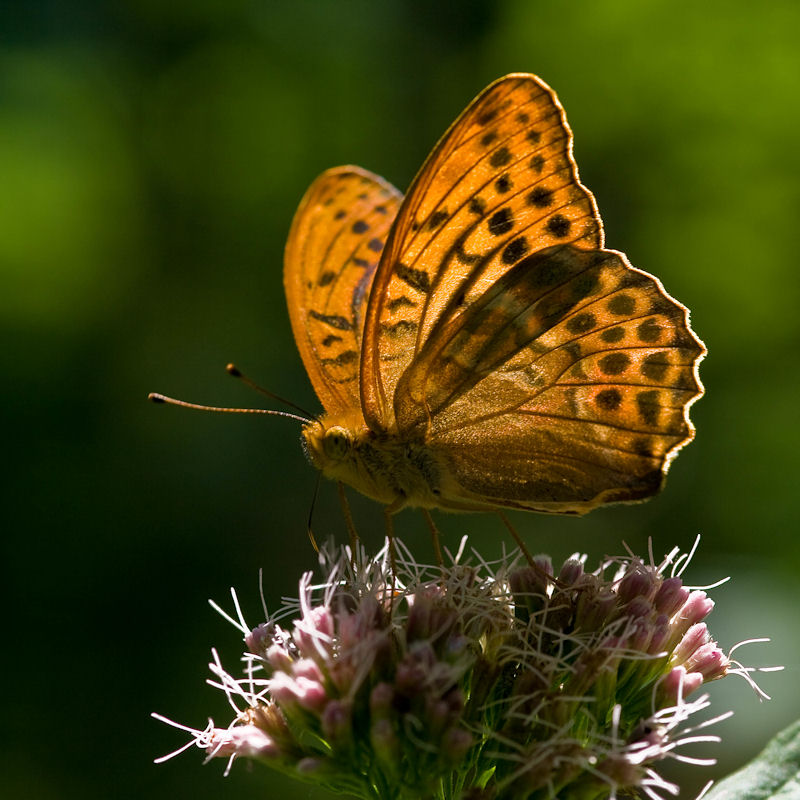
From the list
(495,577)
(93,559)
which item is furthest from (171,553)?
(495,577)

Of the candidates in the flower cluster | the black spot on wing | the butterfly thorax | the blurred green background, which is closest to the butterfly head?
the butterfly thorax

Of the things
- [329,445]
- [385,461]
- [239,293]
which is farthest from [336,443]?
[239,293]

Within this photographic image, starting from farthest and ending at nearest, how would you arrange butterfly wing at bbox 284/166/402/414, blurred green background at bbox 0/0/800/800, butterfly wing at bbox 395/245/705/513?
blurred green background at bbox 0/0/800/800 → butterfly wing at bbox 284/166/402/414 → butterfly wing at bbox 395/245/705/513

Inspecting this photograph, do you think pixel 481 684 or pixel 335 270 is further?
pixel 335 270

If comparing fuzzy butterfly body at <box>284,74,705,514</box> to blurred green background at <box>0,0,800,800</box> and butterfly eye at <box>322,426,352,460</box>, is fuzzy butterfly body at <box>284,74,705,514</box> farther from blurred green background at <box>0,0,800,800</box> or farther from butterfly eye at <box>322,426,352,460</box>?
blurred green background at <box>0,0,800,800</box>

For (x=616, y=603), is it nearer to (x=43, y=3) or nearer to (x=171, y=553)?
(x=171, y=553)

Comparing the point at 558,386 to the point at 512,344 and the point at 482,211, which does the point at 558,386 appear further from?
the point at 482,211
